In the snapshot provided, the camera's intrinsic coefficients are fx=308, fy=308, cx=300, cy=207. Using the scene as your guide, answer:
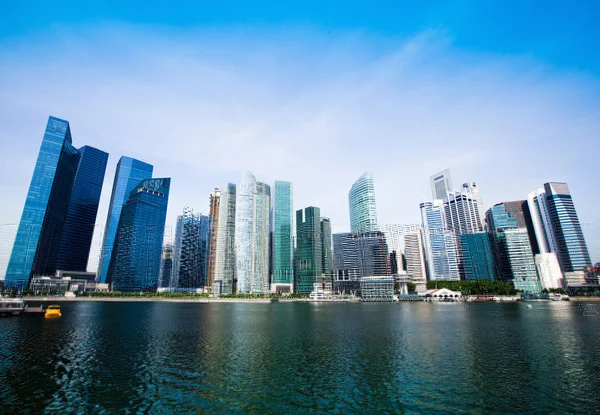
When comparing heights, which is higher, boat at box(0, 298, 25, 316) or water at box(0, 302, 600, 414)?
boat at box(0, 298, 25, 316)

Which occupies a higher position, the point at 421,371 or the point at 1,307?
the point at 1,307

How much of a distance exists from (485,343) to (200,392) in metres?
57.4

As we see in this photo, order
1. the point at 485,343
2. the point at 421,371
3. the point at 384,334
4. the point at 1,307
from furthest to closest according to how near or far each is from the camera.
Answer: the point at 1,307, the point at 384,334, the point at 485,343, the point at 421,371

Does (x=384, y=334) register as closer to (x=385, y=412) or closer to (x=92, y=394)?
(x=385, y=412)

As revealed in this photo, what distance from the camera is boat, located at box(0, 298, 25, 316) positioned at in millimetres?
114188

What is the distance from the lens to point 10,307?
4528 inches

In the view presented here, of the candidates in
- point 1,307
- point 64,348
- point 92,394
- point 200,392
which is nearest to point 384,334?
point 200,392

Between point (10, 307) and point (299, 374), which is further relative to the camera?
point (10, 307)

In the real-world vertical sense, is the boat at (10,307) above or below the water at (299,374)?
above

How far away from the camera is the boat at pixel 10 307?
4496 inches

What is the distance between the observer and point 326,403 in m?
31.9

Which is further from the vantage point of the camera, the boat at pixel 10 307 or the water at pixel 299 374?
the boat at pixel 10 307

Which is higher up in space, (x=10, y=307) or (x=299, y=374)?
(x=10, y=307)

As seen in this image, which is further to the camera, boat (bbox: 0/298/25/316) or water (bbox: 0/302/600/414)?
boat (bbox: 0/298/25/316)
